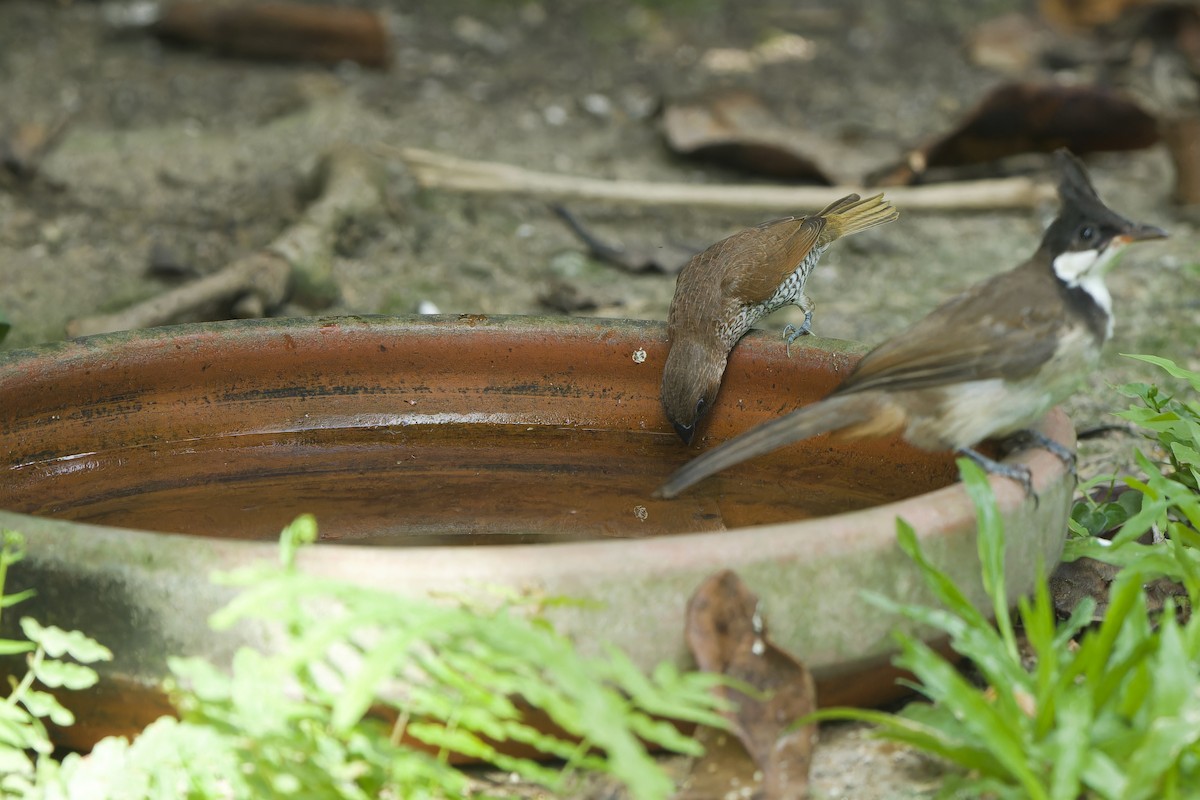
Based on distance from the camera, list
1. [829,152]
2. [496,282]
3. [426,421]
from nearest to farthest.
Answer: [426,421] < [496,282] < [829,152]

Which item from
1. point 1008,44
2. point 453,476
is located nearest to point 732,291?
point 453,476

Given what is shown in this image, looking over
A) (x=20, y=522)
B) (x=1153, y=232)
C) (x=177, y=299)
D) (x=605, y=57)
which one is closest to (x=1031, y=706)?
(x=1153, y=232)

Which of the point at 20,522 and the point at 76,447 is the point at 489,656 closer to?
the point at 20,522

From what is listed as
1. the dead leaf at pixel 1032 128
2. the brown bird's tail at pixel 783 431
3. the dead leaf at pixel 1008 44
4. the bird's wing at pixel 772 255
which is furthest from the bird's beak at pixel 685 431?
the dead leaf at pixel 1008 44

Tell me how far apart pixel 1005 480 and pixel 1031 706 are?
1.58 feet

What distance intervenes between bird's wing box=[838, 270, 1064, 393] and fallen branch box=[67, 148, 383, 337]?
3.27 metres

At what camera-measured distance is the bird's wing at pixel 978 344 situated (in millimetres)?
2938

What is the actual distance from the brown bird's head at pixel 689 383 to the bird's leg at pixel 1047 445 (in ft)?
3.03

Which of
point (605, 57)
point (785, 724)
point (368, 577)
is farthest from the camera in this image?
point (605, 57)

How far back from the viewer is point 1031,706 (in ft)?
8.49

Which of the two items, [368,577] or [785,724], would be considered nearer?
[368,577]

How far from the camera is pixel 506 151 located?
800cm

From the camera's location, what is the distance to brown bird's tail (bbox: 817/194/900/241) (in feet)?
16.1

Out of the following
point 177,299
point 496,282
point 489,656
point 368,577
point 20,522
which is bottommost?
point 489,656
